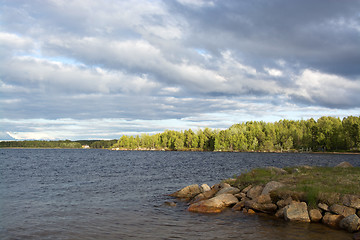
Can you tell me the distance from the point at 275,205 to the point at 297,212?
2.02 metres

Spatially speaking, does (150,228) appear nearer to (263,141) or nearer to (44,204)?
(44,204)

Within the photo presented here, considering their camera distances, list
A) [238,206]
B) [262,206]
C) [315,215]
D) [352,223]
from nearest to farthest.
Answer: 1. [352,223]
2. [315,215]
3. [262,206]
4. [238,206]

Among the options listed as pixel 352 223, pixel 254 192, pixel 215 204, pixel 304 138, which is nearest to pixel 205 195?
pixel 215 204

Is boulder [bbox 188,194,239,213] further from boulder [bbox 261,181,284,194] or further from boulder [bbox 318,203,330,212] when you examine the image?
boulder [bbox 318,203,330,212]

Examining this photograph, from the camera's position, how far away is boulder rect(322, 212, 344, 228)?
651 inches

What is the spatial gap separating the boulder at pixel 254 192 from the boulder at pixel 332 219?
5.57m

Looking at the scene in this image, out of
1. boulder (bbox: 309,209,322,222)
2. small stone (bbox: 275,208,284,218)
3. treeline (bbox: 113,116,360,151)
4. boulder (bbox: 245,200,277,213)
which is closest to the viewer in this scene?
boulder (bbox: 309,209,322,222)

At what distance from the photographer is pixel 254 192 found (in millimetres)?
22188

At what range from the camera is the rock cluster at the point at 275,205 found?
1659 cm

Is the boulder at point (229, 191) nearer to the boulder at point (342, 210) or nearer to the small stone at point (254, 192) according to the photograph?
the small stone at point (254, 192)

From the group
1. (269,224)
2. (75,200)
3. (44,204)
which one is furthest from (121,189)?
(269,224)

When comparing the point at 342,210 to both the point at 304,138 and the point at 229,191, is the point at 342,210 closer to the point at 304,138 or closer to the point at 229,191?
the point at 229,191

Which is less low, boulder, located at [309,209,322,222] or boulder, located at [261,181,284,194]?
boulder, located at [261,181,284,194]

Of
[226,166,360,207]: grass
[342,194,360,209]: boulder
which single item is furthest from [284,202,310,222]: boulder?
[342,194,360,209]: boulder
